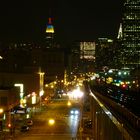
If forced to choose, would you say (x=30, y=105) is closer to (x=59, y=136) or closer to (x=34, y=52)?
(x=59, y=136)

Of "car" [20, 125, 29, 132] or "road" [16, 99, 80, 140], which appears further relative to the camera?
"car" [20, 125, 29, 132]

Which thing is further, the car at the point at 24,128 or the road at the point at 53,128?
the car at the point at 24,128

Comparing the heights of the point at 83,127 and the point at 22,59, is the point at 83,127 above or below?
below

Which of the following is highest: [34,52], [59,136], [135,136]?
[34,52]

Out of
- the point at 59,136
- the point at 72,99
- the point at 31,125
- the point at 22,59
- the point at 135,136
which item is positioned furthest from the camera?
the point at 22,59

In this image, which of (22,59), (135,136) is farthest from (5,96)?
(22,59)

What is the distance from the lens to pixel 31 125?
58.7 m

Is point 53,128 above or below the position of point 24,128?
below

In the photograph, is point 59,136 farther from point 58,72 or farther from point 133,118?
point 58,72

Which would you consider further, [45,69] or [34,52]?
[34,52]

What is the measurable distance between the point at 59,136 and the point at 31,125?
385 inches

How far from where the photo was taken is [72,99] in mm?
112375

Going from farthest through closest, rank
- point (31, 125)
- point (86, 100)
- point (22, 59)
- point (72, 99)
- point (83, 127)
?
point (22, 59) < point (72, 99) < point (86, 100) < point (31, 125) < point (83, 127)

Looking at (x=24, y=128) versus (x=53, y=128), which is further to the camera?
(x=53, y=128)
